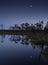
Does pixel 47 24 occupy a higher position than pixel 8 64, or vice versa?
pixel 47 24

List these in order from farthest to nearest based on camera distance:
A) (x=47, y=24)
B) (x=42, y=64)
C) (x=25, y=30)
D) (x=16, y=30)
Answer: (x=16, y=30) < (x=25, y=30) < (x=47, y=24) < (x=42, y=64)

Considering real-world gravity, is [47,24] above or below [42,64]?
above

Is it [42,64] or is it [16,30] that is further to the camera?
[16,30]

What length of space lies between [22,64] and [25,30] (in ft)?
281

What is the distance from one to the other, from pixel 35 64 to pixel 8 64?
80.2 inches

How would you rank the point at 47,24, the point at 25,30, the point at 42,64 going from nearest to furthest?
the point at 42,64, the point at 47,24, the point at 25,30

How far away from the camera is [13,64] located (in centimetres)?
1224

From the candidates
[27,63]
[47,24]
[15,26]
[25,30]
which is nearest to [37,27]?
[47,24]

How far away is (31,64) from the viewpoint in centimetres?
1241

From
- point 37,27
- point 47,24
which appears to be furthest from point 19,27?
point 47,24

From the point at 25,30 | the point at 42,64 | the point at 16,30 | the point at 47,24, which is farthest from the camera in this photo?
the point at 16,30

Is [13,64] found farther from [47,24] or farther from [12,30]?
[12,30]

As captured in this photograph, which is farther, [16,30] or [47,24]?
[16,30]

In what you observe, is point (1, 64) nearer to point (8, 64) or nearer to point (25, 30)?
point (8, 64)
